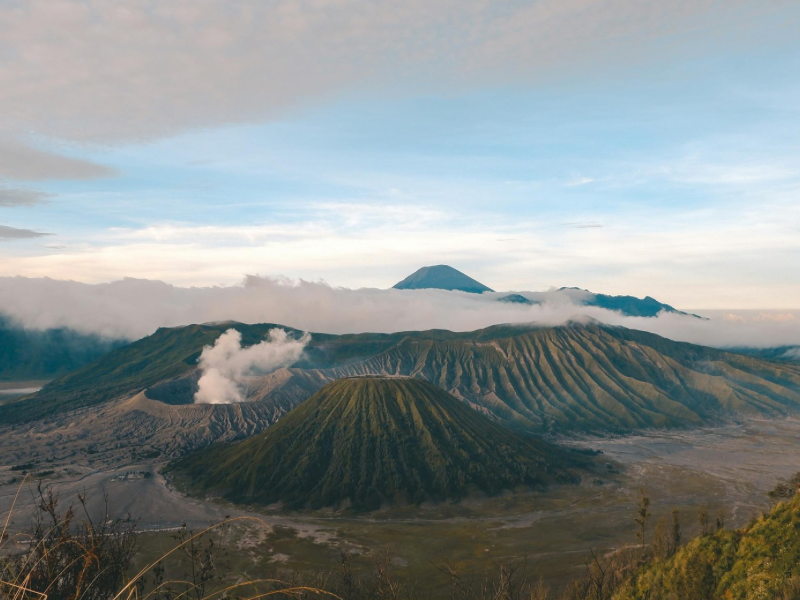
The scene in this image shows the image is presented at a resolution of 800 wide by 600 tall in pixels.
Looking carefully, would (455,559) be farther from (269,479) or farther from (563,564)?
(269,479)

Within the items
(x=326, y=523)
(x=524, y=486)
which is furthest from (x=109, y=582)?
(x=524, y=486)

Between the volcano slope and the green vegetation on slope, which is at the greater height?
the green vegetation on slope

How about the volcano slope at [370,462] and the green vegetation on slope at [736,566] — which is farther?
the volcano slope at [370,462]

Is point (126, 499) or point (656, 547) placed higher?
point (656, 547)

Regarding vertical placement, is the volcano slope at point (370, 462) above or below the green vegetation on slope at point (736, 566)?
below

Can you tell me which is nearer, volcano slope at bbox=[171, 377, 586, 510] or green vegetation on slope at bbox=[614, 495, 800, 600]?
green vegetation on slope at bbox=[614, 495, 800, 600]
